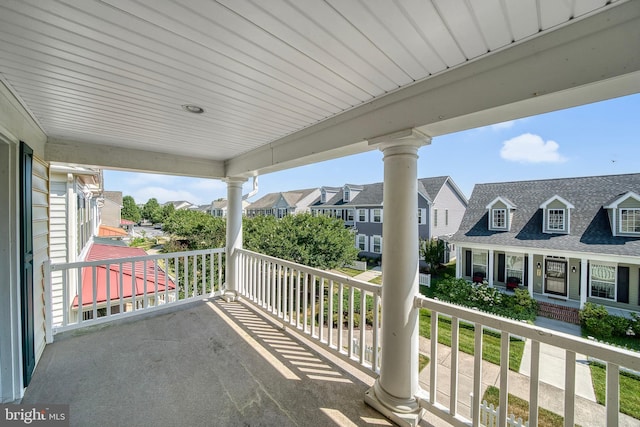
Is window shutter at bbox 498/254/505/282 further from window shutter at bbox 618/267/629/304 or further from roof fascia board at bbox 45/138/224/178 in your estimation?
roof fascia board at bbox 45/138/224/178

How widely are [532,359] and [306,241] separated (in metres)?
9.14

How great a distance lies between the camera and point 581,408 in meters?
2.99

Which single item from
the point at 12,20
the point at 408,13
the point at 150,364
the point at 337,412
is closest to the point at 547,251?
the point at 337,412

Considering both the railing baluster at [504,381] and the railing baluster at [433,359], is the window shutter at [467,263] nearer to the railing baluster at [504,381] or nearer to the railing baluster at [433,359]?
the railing baluster at [433,359]

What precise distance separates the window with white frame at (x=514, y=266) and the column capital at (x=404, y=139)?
25.6 feet

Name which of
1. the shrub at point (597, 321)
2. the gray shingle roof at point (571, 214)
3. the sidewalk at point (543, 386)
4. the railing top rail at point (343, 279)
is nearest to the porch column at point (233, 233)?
the railing top rail at point (343, 279)

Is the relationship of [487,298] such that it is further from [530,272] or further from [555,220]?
[555,220]

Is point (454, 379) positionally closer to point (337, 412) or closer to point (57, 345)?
point (337, 412)

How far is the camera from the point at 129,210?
40.8 m

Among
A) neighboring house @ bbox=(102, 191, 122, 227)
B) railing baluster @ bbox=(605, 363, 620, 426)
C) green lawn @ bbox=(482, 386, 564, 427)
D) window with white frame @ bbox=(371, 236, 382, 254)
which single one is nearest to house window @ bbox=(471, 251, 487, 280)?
window with white frame @ bbox=(371, 236, 382, 254)

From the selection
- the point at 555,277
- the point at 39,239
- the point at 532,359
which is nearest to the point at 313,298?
the point at 532,359

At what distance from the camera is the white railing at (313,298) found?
2.28 meters

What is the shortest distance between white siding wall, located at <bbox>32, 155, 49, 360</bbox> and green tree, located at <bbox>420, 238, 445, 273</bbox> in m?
9.43

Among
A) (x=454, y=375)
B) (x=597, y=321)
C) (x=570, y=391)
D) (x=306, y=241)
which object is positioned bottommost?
(x=597, y=321)
